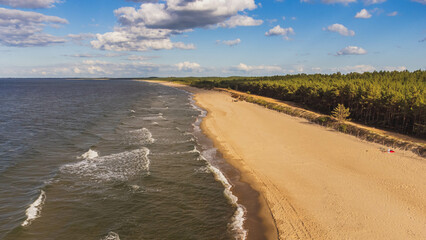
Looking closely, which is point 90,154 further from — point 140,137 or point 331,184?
point 331,184

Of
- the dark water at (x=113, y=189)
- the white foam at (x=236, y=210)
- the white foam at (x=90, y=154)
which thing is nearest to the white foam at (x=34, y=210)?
the dark water at (x=113, y=189)

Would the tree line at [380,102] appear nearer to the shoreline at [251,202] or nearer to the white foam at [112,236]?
the shoreline at [251,202]

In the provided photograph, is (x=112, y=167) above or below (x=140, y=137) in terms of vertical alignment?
below

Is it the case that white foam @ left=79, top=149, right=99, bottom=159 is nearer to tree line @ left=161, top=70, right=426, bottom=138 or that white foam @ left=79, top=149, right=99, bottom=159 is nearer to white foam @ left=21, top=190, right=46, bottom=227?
white foam @ left=21, top=190, right=46, bottom=227

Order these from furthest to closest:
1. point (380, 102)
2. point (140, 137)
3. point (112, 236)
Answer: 1. point (380, 102)
2. point (140, 137)
3. point (112, 236)

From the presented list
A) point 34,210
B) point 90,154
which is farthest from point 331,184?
point 90,154

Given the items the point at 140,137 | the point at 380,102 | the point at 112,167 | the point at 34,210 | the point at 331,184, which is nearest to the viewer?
the point at 34,210

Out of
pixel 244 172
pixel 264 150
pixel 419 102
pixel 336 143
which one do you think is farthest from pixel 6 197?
pixel 419 102

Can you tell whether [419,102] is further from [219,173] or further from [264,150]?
[219,173]
